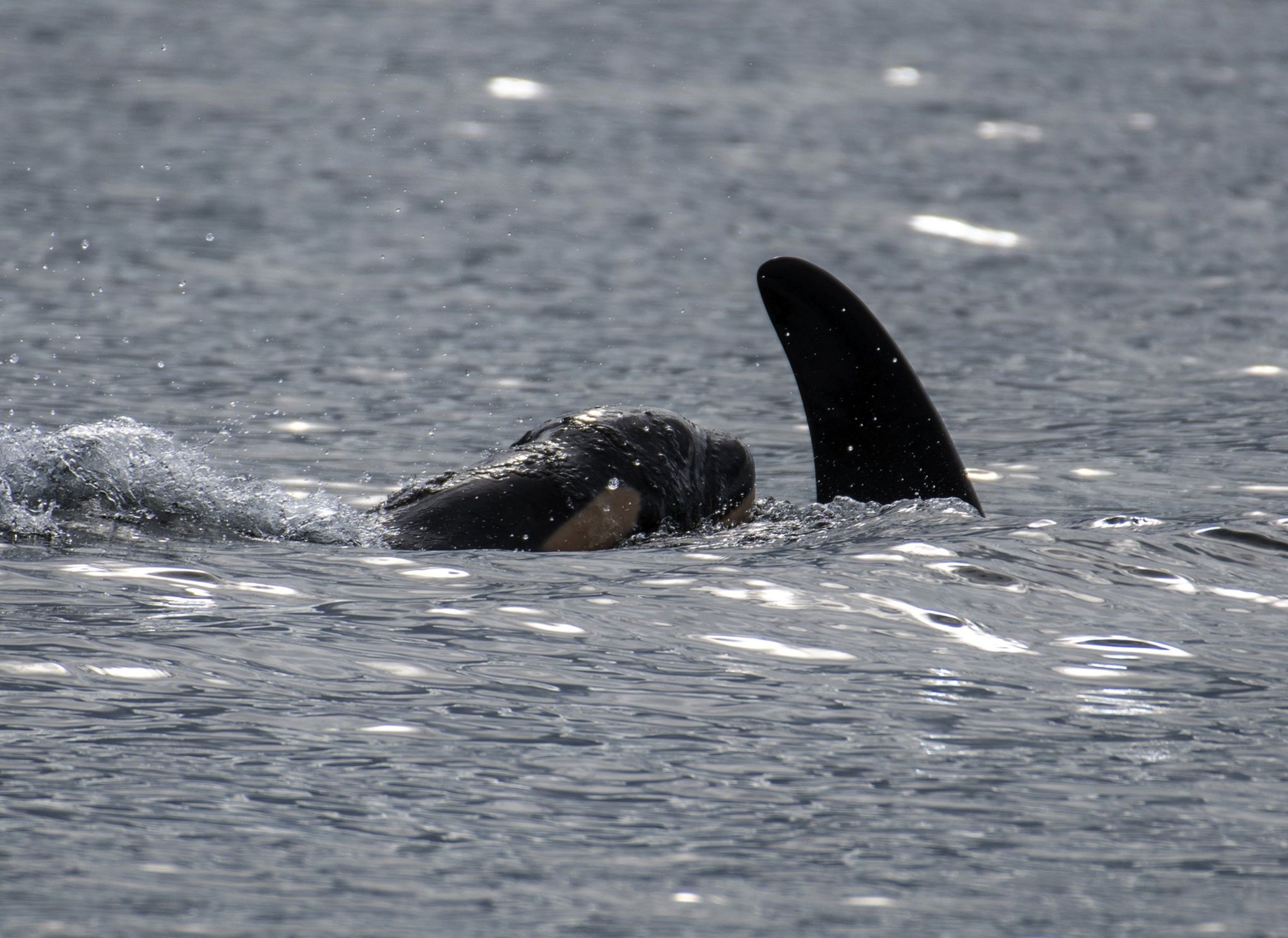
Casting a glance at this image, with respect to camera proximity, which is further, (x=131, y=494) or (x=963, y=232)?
(x=963, y=232)

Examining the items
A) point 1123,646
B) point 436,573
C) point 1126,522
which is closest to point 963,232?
point 1126,522

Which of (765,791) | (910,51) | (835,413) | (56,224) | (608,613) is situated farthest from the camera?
(910,51)

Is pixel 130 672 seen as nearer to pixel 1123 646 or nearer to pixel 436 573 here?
A: pixel 436 573

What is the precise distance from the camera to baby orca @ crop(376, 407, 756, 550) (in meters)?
5.46

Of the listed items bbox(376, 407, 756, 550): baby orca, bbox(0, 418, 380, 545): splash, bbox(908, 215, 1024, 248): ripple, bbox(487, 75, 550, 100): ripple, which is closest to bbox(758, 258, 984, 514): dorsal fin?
bbox(376, 407, 756, 550): baby orca

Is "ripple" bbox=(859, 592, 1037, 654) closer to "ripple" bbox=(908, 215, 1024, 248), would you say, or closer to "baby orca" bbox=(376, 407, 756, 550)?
"baby orca" bbox=(376, 407, 756, 550)

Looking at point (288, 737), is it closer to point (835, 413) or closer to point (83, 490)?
point (83, 490)

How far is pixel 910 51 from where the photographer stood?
22938 millimetres

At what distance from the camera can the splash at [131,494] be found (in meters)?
5.43

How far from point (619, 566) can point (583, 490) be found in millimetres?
446

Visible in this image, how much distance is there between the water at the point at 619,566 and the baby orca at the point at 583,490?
0.49ft

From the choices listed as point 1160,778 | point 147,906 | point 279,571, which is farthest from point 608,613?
point 147,906

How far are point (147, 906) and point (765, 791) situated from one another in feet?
3.72

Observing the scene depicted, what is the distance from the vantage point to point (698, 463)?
6.05 meters
